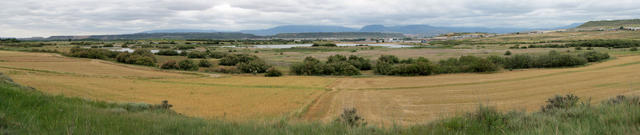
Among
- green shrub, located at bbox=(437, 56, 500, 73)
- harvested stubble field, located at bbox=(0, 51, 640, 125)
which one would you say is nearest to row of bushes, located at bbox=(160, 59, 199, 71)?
harvested stubble field, located at bbox=(0, 51, 640, 125)

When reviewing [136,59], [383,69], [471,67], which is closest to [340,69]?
[383,69]

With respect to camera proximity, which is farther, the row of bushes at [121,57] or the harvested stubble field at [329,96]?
the row of bushes at [121,57]

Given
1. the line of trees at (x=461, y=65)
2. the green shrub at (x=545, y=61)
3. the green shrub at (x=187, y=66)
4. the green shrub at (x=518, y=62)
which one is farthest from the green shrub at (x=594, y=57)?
the green shrub at (x=187, y=66)

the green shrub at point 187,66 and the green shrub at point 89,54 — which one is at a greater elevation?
the green shrub at point 89,54

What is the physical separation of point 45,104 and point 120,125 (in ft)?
9.23

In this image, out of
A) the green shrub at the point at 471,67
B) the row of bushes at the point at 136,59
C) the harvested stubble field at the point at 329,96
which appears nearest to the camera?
the harvested stubble field at the point at 329,96

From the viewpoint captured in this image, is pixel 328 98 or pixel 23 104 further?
pixel 328 98

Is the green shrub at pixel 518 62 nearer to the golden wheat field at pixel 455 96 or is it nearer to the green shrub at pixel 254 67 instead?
the golden wheat field at pixel 455 96

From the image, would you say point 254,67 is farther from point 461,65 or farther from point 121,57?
point 461,65

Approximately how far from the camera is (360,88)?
119 feet

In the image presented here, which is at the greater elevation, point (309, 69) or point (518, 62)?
point (518, 62)

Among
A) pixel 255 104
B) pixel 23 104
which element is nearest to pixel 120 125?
pixel 23 104

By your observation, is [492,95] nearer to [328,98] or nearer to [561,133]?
[328,98]

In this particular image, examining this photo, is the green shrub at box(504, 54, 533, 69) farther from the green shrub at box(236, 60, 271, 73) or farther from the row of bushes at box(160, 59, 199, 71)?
the row of bushes at box(160, 59, 199, 71)
